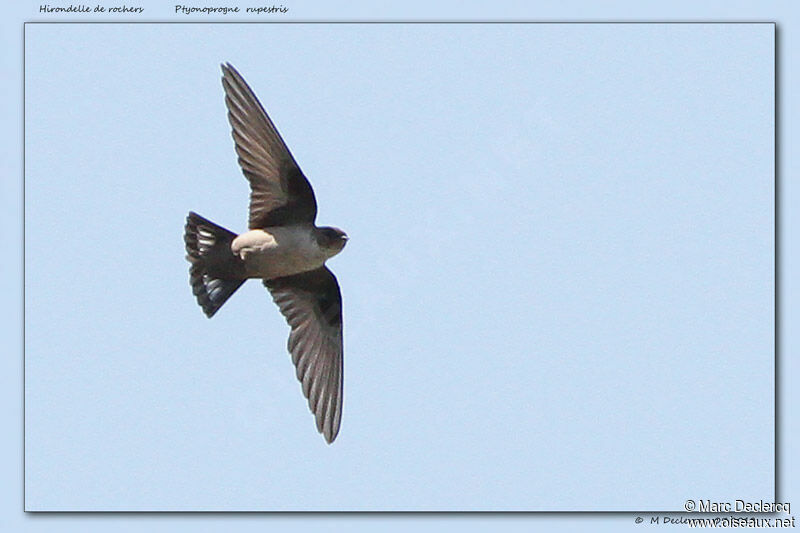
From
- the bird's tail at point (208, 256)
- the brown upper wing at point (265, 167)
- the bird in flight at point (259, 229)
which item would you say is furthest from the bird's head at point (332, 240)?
the bird's tail at point (208, 256)

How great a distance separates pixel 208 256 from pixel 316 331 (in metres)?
0.98

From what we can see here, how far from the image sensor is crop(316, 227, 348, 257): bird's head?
872cm

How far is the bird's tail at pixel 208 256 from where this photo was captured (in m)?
8.86

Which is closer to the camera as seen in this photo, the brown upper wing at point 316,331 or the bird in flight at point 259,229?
the bird in flight at point 259,229

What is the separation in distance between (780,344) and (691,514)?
3.27 ft

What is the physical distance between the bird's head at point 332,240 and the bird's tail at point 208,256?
0.46 m

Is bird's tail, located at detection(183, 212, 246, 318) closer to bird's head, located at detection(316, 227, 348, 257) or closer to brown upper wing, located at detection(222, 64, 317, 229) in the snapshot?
brown upper wing, located at detection(222, 64, 317, 229)

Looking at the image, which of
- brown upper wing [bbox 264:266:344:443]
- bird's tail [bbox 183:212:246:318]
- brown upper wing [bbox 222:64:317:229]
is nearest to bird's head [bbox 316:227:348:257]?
brown upper wing [bbox 222:64:317:229]

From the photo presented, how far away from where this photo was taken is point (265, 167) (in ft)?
29.2

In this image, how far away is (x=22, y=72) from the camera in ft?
28.5

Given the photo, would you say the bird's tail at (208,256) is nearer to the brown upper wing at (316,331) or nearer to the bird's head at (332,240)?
the bird's head at (332,240)

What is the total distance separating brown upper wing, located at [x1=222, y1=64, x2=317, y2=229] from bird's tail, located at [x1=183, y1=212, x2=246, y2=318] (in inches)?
8.0

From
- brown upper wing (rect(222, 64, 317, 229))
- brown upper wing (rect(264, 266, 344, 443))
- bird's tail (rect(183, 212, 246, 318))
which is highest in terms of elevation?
brown upper wing (rect(222, 64, 317, 229))

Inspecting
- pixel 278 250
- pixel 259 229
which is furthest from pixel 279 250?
pixel 259 229
